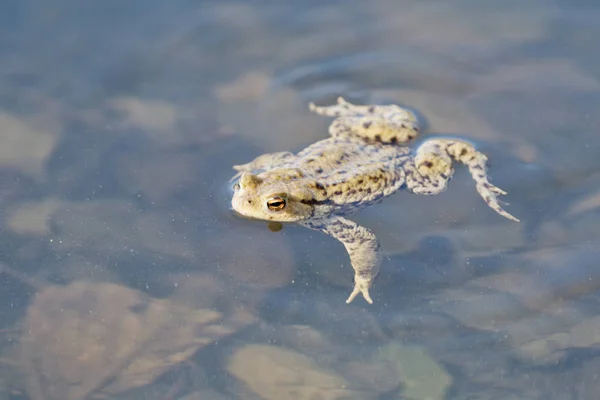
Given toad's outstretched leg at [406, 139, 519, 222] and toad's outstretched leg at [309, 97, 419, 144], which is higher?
toad's outstretched leg at [309, 97, 419, 144]

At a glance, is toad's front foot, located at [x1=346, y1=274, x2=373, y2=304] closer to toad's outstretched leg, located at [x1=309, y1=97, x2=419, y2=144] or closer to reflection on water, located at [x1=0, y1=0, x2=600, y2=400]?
reflection on water, located at [x1=0, y1=0, x2=600, y2=400]

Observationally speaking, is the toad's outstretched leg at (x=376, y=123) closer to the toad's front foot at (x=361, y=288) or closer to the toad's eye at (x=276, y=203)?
the toad's eye at (x=276, y=203)

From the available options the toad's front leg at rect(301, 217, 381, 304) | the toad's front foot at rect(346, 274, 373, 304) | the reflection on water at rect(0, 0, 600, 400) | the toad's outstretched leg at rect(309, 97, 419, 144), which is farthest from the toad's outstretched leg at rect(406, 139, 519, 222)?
the toad's front foot at rect(346, 274, 373, 304)

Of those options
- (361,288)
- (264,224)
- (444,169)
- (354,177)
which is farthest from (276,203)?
(444,169)

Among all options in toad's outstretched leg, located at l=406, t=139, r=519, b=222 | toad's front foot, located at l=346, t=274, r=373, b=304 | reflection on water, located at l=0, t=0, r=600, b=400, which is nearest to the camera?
reflection on water, located at l=0, t=0, r=600, b=400

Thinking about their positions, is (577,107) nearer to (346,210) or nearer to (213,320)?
(346,210)

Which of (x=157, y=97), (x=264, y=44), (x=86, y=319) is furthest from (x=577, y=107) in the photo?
(x=86, y=319)
